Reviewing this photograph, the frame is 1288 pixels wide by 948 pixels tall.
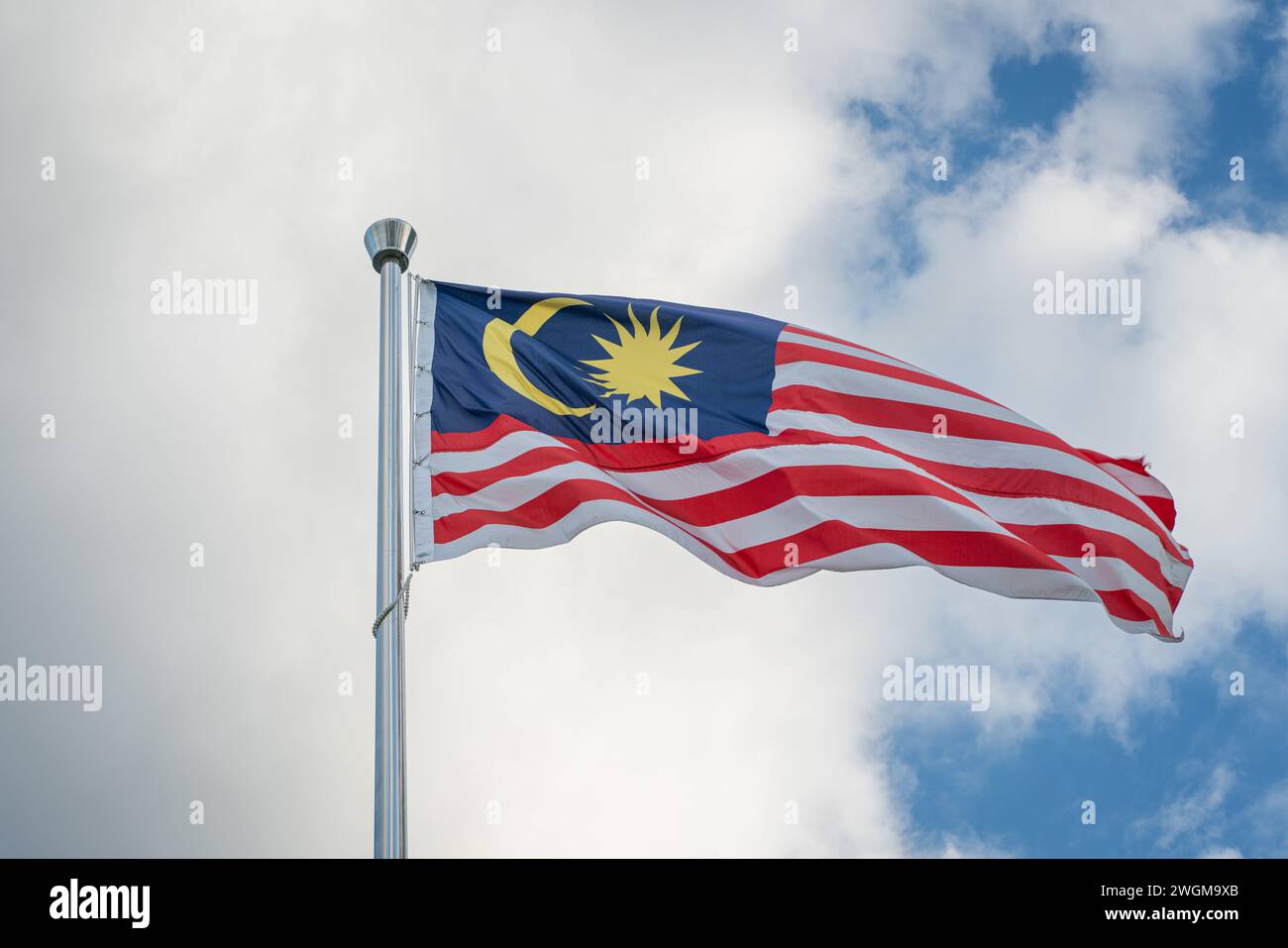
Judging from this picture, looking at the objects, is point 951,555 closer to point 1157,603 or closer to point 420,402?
point 1157,603

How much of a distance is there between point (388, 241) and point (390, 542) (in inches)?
123

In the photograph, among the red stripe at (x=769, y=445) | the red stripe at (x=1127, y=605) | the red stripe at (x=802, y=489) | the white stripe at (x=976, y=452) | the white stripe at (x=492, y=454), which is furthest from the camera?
the white stripe at (x=976, y=452)

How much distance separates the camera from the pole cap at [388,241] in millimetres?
13039

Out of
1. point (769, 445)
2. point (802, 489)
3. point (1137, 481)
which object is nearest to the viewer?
point (802, 489)

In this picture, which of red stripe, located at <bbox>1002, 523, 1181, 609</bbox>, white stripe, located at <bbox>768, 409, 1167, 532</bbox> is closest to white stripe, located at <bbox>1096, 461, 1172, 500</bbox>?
white stripe, located at <bbox>768, 409, 1167, 532</bbox>

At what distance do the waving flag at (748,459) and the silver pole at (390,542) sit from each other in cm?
93

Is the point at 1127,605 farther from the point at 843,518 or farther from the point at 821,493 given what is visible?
the point at 821,493

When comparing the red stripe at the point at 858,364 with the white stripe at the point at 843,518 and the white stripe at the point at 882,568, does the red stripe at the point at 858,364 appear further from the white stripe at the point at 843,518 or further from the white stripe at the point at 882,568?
the white stripe at the point at 882,568

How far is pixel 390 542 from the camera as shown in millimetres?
11391

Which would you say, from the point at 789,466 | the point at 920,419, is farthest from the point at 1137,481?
the point at 789,466

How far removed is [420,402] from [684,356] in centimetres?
287

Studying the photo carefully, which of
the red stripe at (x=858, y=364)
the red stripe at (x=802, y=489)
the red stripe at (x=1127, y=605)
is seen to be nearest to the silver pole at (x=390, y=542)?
the red stripe at (x=802, y=489)
